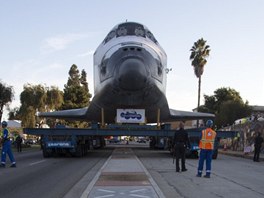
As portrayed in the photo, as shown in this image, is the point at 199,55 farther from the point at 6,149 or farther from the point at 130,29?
the point at 6,149

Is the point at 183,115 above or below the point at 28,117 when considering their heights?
below

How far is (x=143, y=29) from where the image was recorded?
2164cm

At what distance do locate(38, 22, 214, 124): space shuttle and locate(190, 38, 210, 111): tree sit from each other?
32478mm

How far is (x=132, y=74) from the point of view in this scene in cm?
1733

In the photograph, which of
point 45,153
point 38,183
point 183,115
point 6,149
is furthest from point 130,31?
point 38,183

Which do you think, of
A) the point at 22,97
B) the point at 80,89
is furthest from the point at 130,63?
the point at 80,89

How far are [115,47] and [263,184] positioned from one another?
33.5 feet

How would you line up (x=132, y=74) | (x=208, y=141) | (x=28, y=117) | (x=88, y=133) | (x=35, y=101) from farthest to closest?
(x=35, y=101) < (x=28, y=117) < (x=88, y=133) < (x=132, y=74) < (x=208, y=141)

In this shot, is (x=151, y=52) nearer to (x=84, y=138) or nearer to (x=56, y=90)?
(x=84, y=138)

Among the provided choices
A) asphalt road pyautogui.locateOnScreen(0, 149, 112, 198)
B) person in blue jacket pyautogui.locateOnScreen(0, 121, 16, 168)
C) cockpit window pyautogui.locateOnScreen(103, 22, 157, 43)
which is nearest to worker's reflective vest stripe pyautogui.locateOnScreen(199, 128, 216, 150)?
asphalt road pyautogui.locateOnScreen(0, 149, 112, 198)

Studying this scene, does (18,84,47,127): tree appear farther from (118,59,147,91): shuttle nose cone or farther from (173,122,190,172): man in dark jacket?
(173,122,190,172): man in dark jacket

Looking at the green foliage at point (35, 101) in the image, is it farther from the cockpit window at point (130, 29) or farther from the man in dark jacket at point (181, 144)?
the man in dark jacket at point (181, 144)

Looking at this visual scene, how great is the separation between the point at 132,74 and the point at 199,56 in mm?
39171

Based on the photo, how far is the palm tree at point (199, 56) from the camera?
5491 cm
